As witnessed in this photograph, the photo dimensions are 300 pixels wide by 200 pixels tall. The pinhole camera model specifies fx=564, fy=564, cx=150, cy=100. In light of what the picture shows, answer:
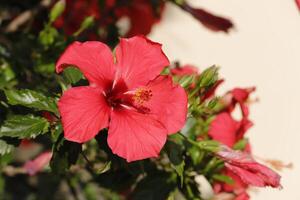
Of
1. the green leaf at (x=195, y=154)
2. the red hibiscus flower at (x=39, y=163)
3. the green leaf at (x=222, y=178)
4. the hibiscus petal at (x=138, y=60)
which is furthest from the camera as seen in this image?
the red hibiscus flower at (x=39, y=163)

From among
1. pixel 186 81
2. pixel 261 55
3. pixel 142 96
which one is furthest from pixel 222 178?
pixel 261 55

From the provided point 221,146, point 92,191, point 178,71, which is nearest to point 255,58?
point 92,191

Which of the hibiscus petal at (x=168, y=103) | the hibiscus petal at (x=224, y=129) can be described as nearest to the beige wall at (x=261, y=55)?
the hibiscus petal at (x=224, y=129)

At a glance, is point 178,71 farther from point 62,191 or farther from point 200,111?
point 62,191

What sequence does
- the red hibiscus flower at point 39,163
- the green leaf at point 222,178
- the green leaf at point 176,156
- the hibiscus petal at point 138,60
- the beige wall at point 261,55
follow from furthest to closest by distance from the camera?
the beige wall at point 261,55, the red hibiscus flower at point 39,163, the green leaf at point 222,178, the green leaf at point 176,156, the hibiscus petal at point 138,60

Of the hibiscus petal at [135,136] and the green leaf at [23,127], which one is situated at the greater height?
the hibiscus petal at [135,136]

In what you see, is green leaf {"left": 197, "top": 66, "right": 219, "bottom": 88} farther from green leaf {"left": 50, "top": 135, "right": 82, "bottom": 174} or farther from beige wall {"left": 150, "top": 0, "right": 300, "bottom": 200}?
beige wall {"left": 150, "top": 0, "right": 300, "bottom": 200}

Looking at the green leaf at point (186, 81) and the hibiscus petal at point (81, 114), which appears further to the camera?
the green leaf at point (186, 81)

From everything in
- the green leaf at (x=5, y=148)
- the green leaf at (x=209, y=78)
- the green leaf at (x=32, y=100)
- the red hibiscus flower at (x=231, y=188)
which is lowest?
the green leaf at (x=5, y=148)

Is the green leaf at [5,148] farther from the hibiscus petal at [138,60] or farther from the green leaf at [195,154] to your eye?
the green leaf at [195,154]
